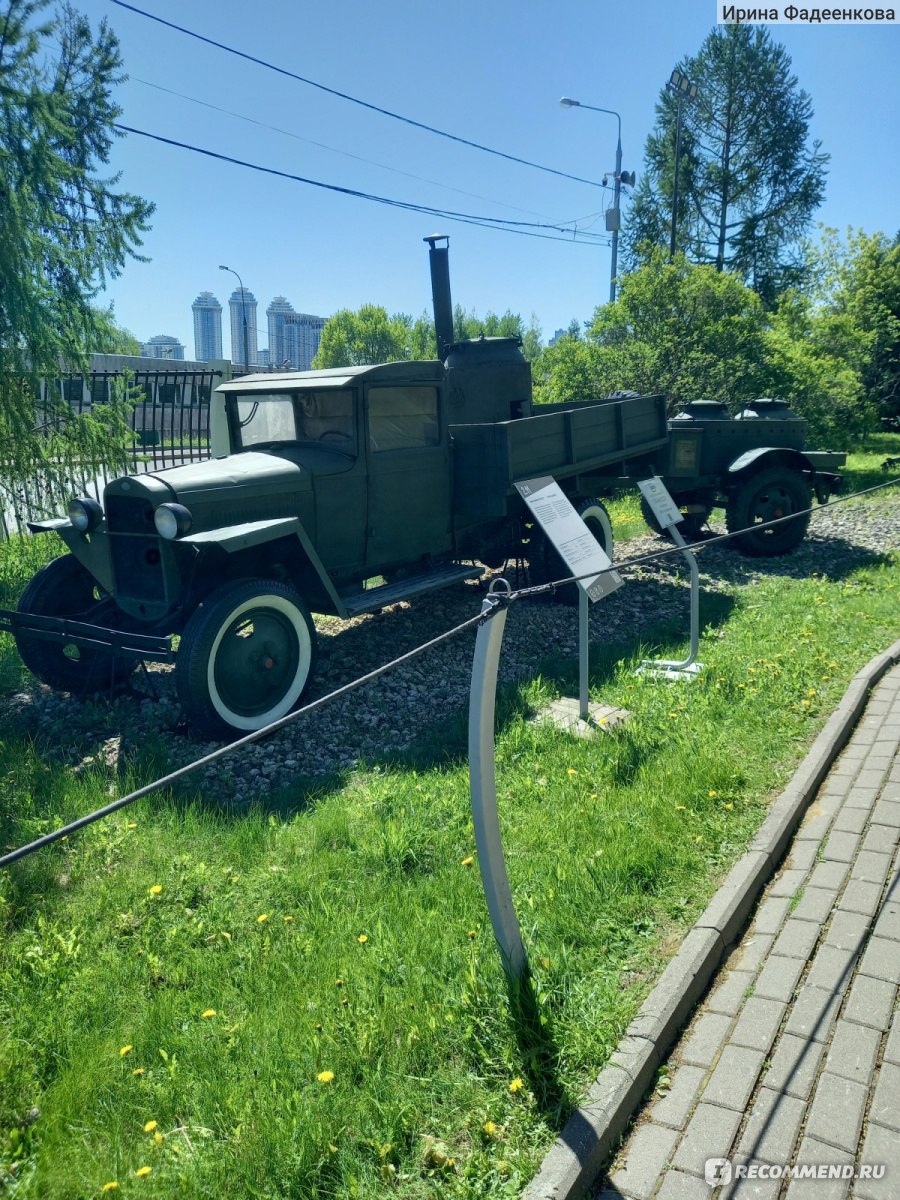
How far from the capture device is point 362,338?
5000cm

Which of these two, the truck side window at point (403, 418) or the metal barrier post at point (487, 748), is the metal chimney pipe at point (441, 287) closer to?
the truck side window at point (403, 418)

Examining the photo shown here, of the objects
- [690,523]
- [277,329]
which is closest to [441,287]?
[690,523]

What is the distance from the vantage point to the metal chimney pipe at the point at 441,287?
9.25 meters

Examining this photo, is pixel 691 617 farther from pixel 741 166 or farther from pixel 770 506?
pixel 741 166

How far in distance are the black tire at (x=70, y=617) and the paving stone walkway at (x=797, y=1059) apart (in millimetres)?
4409

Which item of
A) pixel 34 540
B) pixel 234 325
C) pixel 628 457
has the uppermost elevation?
pixel 234 325

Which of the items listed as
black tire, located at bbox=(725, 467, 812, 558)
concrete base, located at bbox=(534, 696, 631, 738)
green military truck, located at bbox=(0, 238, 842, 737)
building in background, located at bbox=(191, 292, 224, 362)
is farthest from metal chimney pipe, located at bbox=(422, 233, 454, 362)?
building in background, located at bbox=(191, 292, 224, 362)

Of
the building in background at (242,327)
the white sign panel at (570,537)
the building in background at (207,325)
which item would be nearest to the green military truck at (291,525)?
the white sign panel at (570,537)

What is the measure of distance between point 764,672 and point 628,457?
12.0 feet

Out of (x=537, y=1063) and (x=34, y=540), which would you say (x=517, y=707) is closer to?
(x=537, y=1063)

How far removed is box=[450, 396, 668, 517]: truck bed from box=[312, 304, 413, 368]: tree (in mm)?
42353

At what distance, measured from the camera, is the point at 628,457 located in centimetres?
882

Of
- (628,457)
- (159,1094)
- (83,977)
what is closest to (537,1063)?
(159,1094)

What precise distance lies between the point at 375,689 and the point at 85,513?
221 centimetres
